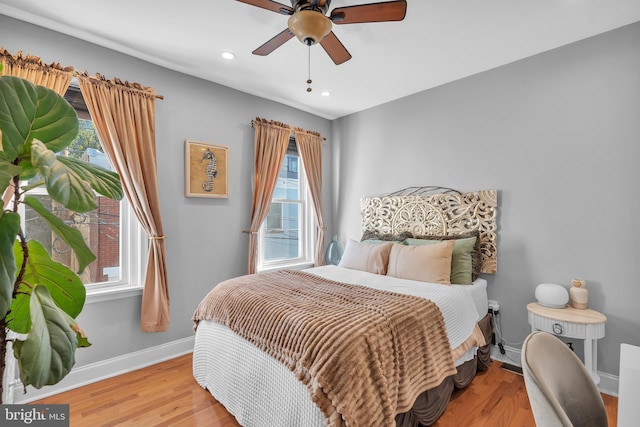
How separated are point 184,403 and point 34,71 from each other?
249 cm

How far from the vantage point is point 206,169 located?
307 cm

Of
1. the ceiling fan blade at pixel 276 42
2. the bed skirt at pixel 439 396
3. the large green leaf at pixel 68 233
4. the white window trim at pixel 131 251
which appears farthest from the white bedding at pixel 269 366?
the ceiling fan blade at pixel 276 42

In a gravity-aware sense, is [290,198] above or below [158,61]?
below

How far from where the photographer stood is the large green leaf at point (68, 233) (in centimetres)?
88

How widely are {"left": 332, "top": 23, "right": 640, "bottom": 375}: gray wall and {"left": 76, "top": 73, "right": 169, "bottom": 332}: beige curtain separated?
105 inches

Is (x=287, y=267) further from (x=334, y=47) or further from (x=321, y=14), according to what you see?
(x=321, y=14)

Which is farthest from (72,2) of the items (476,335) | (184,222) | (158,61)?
(476,335)

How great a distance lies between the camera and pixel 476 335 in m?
2.34

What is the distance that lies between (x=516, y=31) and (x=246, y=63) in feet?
7.15

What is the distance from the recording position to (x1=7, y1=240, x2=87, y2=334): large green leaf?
93 centimetres

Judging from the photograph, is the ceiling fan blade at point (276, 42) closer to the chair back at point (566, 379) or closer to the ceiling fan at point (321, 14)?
the ceiling fan at point (321, 14)

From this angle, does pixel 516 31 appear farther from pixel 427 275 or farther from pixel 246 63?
pixel 246 63

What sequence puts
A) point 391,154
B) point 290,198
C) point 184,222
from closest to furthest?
1. point 184,222
2. point 391,154
3. point 290,198

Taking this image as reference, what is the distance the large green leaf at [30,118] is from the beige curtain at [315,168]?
3.07 metres
